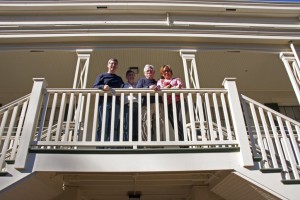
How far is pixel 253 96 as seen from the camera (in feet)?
27.2

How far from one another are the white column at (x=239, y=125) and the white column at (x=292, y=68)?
2.60 m

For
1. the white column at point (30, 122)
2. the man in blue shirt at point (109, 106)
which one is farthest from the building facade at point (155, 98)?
the man in blue shirt at point (109, 106)

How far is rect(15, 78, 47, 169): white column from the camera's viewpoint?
11.5 feet

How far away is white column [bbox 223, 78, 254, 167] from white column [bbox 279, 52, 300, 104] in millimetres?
2599

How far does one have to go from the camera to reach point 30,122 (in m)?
3.75

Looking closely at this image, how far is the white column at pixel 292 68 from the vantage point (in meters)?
5.96

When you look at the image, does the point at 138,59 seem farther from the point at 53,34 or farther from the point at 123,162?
the point at 123,162

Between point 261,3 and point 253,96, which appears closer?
point 261,3

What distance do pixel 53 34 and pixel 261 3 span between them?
18.8ft

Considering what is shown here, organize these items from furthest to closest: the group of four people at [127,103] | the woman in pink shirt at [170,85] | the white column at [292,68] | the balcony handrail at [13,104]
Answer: the white column at [292,68]
the woman in pink shirt at [170,85]
the group of four people at [127,103]
the balcony handrail at [13,104]

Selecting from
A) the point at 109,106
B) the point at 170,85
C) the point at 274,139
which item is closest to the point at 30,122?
the point at 109,106

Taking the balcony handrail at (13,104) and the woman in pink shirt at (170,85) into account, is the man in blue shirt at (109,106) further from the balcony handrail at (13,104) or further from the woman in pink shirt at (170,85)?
the balcony handrail at (13,104)

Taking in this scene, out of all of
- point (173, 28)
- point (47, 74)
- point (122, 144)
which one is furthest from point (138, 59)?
point (122, 144)

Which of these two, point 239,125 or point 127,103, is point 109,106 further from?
point 239,125
